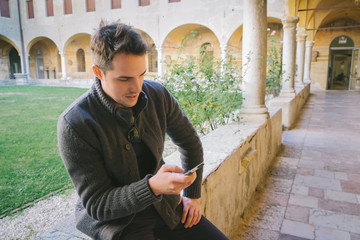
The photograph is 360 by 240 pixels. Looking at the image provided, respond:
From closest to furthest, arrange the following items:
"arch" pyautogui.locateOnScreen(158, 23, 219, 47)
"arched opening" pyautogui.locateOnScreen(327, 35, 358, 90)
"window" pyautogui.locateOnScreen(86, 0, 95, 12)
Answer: "arched opening" pyautogui.locateOnScreen(327, 35, 358, 90), "arch" pyautogui.locateOnScreen(158, 23, 219, 47), "window" pyautogui.locateOnScreen(86, 0, 95, 12)

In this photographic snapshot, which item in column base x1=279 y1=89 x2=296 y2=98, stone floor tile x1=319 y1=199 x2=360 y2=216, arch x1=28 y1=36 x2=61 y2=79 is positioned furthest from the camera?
arch x1=28 y1=36 x2=61 y2=79

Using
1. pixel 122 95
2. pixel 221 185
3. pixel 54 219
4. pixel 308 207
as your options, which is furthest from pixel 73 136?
pixel 308 207

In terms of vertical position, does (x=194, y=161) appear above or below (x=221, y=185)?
above

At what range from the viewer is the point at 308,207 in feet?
9.41

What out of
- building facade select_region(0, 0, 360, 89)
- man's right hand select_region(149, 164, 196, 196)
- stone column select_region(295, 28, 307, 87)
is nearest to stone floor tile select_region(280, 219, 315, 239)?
man's right hand select_region(149, 164, 196, 196)

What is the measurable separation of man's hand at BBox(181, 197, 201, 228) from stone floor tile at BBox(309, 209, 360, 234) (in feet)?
5.60

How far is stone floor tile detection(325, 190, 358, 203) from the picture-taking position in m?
3.03

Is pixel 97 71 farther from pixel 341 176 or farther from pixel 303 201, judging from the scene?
pixel 341 176

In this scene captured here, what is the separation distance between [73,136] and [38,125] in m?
6.44

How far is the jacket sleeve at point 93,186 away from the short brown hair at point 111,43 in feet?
0.87

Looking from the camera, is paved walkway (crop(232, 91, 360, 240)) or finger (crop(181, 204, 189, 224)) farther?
paved walkway (crop(232, 91, 360, 240))

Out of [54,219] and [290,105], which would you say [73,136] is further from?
[290,105]

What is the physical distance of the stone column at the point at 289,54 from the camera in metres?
7.06

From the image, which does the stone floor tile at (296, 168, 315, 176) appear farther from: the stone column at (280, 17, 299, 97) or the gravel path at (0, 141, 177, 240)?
the stone column at (280, 17, 299, 97)
